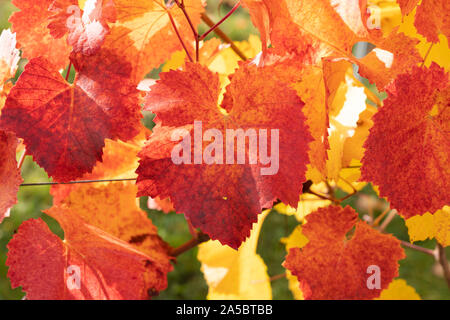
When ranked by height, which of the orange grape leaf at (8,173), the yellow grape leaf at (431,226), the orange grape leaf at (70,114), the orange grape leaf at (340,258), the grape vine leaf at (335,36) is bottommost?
the orange grape leaf at (340,258)

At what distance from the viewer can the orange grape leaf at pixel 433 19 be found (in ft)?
1.20

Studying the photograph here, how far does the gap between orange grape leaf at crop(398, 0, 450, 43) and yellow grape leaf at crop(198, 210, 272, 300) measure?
1.13 ft

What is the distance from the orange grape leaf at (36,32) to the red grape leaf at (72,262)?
0.47 ft

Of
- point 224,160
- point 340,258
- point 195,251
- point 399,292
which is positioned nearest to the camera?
point 224,160

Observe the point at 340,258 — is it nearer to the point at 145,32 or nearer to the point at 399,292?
the point at 399,292

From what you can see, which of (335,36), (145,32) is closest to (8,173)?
(145,32)

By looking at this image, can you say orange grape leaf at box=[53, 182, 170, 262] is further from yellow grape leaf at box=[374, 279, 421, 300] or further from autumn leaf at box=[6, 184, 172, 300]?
yellow grape leaf at box=[374, 279, 421, 300]

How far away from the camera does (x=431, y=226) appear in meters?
0.42

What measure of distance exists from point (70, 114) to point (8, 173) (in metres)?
0.08

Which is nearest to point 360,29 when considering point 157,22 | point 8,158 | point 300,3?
point 300,3

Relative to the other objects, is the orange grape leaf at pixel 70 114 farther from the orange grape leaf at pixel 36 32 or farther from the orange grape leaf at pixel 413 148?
the orange grape leaf at pixel 413 148

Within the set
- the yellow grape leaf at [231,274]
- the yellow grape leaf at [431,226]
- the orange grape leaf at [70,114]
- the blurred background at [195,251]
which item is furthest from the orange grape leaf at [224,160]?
the blurred background at [195,251]

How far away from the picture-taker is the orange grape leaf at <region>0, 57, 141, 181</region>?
1.17 feet
